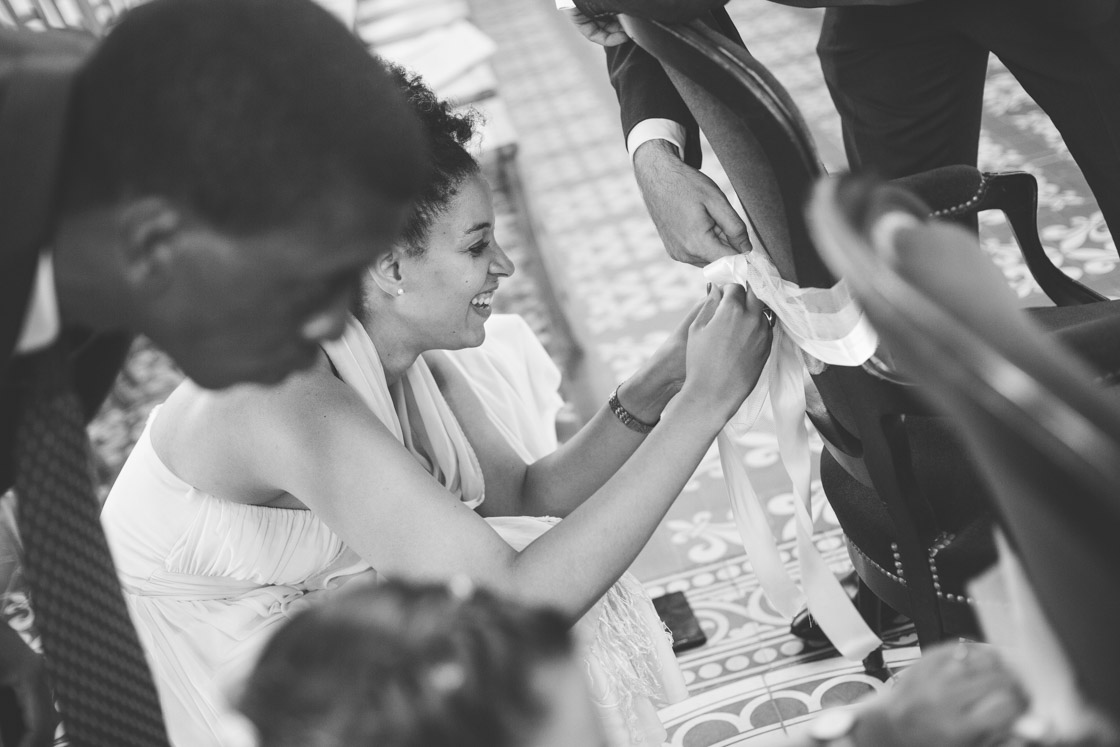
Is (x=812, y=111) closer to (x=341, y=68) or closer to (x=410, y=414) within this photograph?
(x=410, y=414)

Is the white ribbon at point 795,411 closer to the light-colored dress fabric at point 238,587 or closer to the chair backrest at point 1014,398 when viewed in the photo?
the light-colored dress fabric at point 238,587

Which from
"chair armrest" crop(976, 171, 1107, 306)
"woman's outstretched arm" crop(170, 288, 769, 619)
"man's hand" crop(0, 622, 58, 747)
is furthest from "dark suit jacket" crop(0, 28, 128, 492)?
"chair armrest" crop(976, 171, 1107, 306)

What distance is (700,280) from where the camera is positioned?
351 centimetres

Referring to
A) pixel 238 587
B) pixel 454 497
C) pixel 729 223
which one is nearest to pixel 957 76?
pixel 729 223

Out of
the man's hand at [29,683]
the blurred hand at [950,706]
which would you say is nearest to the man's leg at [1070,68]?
the blurred hand at [950,706]

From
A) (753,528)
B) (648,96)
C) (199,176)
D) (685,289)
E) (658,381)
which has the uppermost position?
(199,176)

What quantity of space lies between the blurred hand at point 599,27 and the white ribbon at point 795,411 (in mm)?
489

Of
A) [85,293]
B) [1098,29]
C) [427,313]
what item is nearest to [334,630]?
[85,293]

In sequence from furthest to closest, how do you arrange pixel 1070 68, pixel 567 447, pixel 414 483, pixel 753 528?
pixel 567 447
pixel 1070 68
pixel 753 528
pixel 414 483

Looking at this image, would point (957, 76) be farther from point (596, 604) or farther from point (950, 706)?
point (950, 706)

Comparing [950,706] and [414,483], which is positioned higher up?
[950,706]

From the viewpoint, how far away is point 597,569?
138 cm

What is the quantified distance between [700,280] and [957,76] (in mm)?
1565

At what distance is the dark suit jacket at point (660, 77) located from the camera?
166 cm
